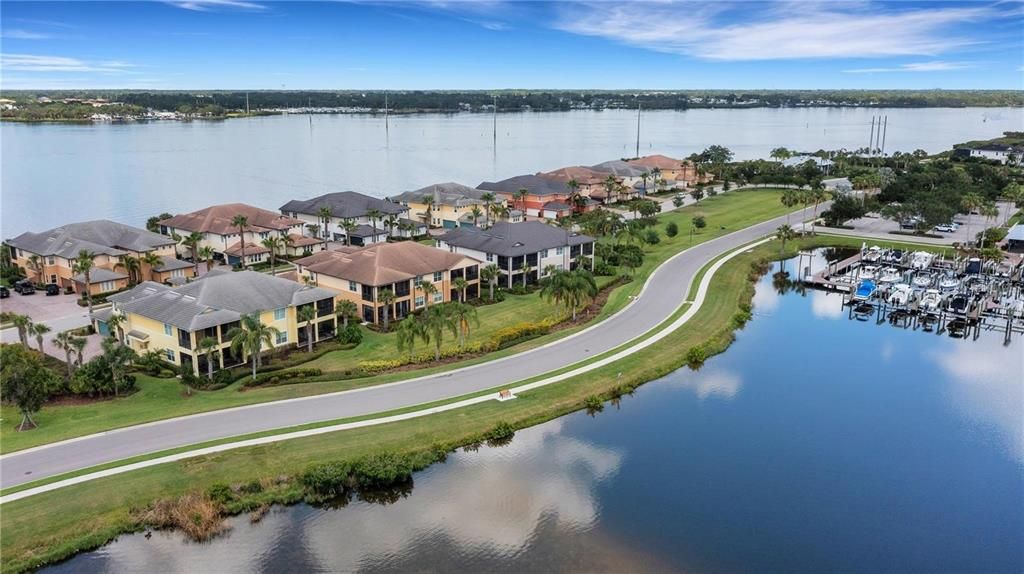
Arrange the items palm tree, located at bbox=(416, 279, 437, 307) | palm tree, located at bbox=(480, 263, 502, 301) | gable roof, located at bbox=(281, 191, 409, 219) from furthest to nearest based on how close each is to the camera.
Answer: gable roof, located at bbox=(281, 191, 409, 219), palm tree, located at bbox=(480, 263, 502, 301), palm tree, located at bbox=(416, 279, 437, 307)

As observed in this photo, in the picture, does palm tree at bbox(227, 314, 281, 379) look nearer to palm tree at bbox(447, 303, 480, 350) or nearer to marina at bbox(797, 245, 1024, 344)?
palm tree at bbox(447, 303, 480, 350)

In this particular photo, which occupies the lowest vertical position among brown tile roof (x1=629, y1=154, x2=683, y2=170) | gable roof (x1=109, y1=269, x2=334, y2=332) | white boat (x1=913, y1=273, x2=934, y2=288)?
white boat (x1=913, y1=273, x2=934, y2=288)

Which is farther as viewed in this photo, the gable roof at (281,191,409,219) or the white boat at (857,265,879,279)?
the gable roof at (281,191,409,219)

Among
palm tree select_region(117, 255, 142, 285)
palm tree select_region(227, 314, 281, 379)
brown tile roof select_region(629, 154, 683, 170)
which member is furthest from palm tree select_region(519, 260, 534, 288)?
brown tile roof select_region(629, 154, 683, 170)

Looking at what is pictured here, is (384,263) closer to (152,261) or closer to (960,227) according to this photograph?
(152,261)

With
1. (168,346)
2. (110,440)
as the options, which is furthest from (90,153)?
(110,440)

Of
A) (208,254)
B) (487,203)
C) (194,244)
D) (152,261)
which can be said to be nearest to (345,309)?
(208,254)
